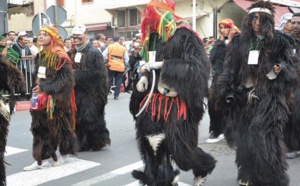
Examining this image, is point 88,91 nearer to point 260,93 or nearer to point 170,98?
point 170,98

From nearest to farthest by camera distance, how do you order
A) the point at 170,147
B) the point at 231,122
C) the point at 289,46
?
the point at 170,147
the point at 289,46
the point at 231,122

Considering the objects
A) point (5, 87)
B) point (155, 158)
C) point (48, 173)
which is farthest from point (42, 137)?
point (155, 158)

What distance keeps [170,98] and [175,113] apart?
0.16 m

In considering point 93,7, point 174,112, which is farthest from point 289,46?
point 93,7

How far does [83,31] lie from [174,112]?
8.48 ft

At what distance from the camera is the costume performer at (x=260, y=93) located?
382cm

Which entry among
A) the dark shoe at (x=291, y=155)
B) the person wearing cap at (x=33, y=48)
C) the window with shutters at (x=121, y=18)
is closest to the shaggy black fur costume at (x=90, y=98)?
the dark shoe at (x=291, y=155)

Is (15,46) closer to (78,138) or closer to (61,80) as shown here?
(78,138)

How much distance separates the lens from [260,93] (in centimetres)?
395

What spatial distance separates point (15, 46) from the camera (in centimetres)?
1087

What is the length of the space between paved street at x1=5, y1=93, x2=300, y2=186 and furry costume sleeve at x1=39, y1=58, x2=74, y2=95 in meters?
1.01

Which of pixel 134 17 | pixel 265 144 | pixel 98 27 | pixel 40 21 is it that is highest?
pixel 134 17

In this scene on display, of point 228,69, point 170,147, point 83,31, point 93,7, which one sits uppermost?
point 93,7

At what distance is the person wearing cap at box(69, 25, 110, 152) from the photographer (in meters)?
5.79
